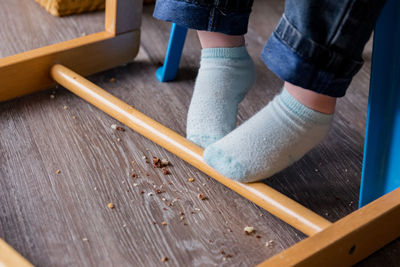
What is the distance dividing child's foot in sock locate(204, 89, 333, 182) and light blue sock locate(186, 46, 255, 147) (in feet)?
0.23

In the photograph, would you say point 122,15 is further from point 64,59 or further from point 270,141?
point 270,141

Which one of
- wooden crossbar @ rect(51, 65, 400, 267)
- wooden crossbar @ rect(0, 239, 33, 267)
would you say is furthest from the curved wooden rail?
wooden crossbar @ rect(0, 239, 33, 267)

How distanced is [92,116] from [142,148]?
0.11m

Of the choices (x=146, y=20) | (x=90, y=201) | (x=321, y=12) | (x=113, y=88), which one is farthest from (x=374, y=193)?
(x=146, y=20)

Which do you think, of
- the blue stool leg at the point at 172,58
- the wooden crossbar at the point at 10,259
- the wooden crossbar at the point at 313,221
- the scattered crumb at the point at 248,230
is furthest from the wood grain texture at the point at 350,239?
the blue stool leg at the point at 172,58

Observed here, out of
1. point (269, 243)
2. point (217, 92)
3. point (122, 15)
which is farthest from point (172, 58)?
point (269, 243)

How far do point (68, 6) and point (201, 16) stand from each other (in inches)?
20.6

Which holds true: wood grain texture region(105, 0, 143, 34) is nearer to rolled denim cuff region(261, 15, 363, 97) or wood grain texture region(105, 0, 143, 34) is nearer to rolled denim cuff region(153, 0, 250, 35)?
rolled denim cuff region(153, 0, 250, 35)

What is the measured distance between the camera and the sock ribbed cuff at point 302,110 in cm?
65

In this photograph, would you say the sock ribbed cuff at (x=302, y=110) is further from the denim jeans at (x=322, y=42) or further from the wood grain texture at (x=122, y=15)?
the wood grain texture at (x=122, y=15)

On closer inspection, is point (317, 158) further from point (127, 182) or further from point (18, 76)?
point (18, 76)

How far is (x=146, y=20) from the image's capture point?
3.90 feet

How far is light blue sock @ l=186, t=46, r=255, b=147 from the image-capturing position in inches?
29.3

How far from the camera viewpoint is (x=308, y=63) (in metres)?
0.59
